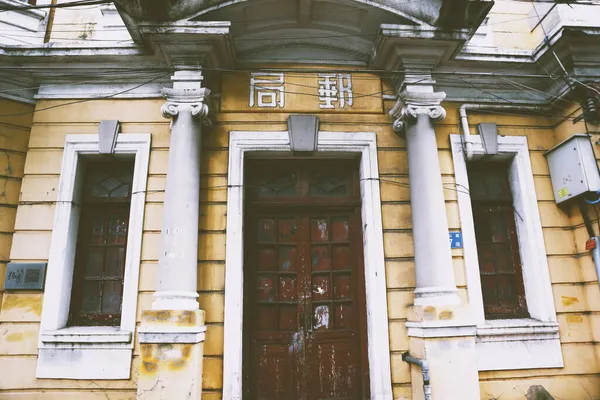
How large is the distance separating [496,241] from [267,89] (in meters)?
3.51

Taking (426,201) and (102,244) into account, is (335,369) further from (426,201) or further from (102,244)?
(102,244)

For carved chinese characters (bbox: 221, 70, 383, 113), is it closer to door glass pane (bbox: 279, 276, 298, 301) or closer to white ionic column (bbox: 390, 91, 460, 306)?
white ionic column (bbox: 390, 91, 460, 306)

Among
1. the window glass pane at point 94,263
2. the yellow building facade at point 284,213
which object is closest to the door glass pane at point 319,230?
the yellow building facade at point 284,213

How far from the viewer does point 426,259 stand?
170 inches

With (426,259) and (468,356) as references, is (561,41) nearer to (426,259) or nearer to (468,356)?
(426,259)

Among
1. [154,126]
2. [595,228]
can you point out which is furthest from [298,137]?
[595,228]

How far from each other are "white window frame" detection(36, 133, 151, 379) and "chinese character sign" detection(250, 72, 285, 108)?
1.44 m

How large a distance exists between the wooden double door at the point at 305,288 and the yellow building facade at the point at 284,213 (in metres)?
0.06

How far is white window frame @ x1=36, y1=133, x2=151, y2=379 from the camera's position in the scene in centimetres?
429

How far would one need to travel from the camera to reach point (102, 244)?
4.86 m

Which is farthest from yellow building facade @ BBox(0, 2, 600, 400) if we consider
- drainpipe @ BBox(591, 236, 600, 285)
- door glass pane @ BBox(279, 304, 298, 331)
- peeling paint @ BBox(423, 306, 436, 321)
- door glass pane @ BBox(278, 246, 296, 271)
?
door glass pane @ BBox(279, 304, 298, 331)

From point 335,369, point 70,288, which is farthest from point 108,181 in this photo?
point 335,369

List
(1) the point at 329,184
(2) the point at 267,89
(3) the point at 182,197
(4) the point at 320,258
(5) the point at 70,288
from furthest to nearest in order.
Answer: (1) the point at 329,184 < (2) the point at 267,89 < (4) the point at 320,258 < (5) the point at 70,288 < (3) the point at 182,197

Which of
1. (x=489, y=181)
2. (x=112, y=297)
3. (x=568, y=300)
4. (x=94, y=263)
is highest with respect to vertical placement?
(x=489, y=181)
